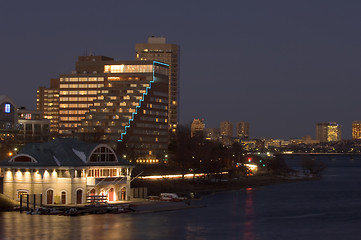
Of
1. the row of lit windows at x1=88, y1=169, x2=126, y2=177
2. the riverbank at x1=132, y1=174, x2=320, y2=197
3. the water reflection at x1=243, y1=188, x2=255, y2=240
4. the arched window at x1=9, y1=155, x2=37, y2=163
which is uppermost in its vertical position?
the arched window at x1=9, y1=155, x2=37, y2=163

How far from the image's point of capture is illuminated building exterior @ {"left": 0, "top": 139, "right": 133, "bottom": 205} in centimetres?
10881

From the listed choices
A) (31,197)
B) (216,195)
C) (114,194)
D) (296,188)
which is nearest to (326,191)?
(296,188)

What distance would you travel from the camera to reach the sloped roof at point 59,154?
10888 centimetres

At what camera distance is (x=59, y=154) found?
110875 mm

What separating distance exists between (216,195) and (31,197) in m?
62.3

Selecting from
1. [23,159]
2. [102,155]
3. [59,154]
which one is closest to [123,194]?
[102,155]

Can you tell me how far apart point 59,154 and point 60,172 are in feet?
11.2

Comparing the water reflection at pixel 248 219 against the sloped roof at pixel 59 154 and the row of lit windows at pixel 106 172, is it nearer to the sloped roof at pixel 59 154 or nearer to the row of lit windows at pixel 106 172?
the row of lit windows at pixel 106 172

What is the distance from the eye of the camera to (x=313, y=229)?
101m

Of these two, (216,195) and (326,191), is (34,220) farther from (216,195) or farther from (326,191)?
(326,191)

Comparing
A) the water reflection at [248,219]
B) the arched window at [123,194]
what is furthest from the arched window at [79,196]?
the water reflection at [248,219]

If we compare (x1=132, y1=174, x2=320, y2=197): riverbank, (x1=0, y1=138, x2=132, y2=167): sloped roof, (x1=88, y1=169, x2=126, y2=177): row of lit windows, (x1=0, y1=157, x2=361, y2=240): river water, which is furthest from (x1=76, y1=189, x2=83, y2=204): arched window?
(x1=132, y1=174, x2=320, y2=197): riverbank

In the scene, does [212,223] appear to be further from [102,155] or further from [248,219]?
[102,155]

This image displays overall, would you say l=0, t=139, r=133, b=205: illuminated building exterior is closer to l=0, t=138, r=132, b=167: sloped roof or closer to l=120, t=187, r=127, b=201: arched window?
l=0, t=138, r=132, b=167: sloped roof
